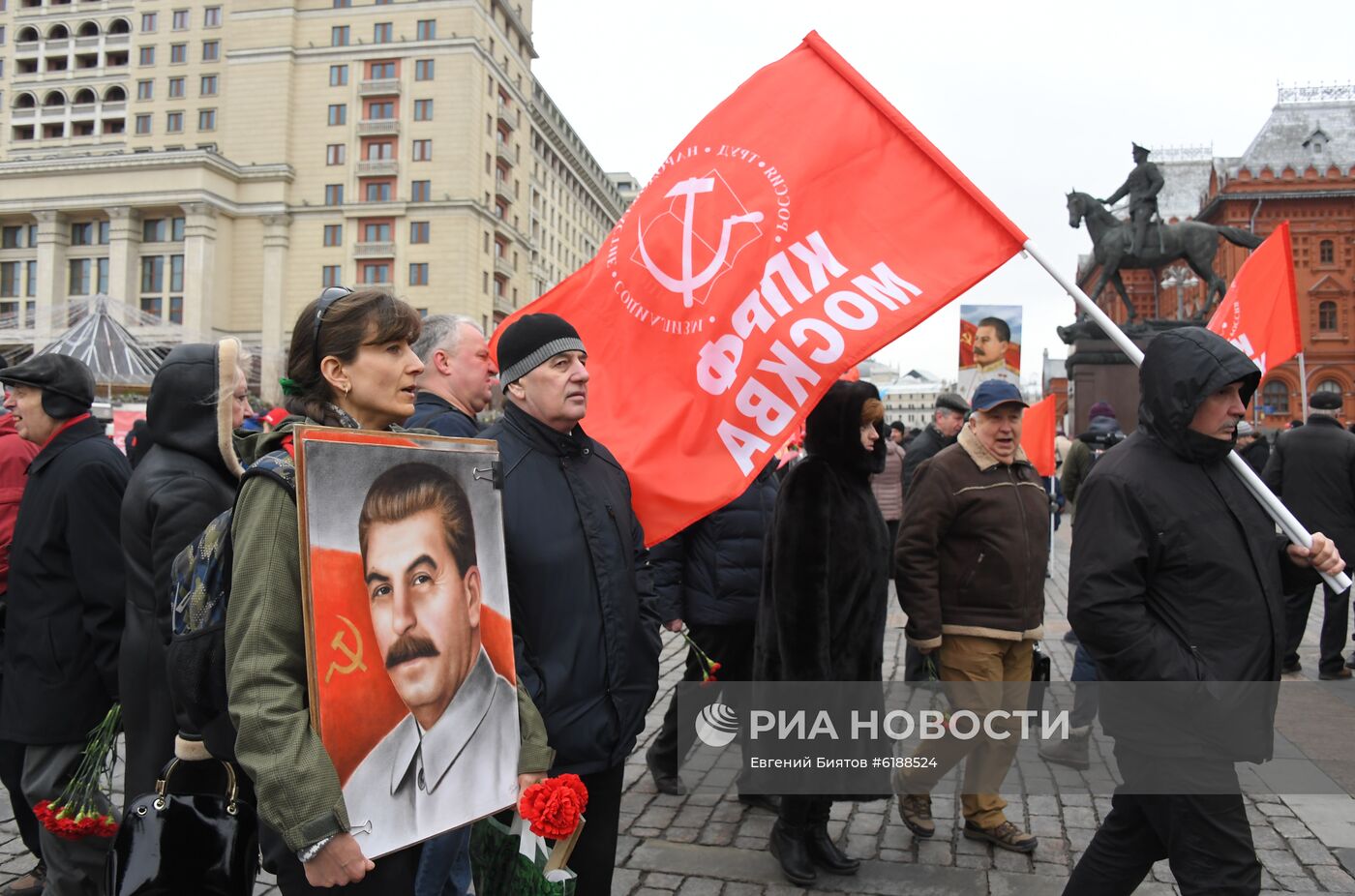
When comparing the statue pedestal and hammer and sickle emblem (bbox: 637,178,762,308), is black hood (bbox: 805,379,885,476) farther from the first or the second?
the statue pedestal

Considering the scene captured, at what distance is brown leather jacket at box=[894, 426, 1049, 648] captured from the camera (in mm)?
4480

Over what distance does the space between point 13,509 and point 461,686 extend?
3448 mm

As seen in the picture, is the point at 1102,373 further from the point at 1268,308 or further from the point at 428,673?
the point at 428,673

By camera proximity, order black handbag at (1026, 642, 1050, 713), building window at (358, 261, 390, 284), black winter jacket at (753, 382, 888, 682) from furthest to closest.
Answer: building window at (358, 261, 390, 284) < black handbag at (1026, 642, 1050, 713) < black winter jacket at (753, 382, 888, 682)

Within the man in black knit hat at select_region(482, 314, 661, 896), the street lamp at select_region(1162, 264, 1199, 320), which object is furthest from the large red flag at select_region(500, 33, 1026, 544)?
the street lamp at select_region(1162, 264, 1199, 320)

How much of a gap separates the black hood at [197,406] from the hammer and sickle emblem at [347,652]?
4.59 feet

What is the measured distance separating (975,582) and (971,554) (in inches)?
5.2

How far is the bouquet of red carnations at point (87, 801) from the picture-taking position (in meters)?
3.23

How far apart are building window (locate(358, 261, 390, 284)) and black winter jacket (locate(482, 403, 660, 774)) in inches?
2601

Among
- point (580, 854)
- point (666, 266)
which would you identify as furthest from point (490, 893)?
point (666, 266)

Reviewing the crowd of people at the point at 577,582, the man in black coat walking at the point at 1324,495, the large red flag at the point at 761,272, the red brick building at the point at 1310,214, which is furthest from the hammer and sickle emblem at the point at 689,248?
the red brick building at the point at 1310,214

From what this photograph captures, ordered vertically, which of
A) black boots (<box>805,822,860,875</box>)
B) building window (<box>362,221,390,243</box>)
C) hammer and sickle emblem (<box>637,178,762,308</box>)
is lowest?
black boots (<box>805,822,860,875</box>)

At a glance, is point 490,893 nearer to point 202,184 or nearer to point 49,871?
point 49,871

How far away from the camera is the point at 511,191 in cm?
7125
